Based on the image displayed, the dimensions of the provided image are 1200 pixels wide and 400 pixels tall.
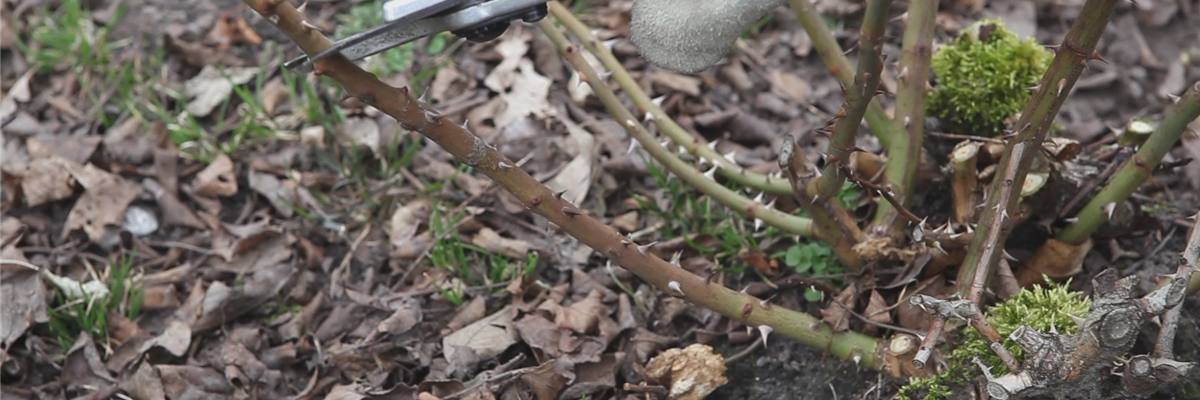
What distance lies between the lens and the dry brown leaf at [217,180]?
312cm

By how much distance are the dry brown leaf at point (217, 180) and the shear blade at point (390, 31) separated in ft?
5.33

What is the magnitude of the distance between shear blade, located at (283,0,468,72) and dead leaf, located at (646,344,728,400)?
106 cm

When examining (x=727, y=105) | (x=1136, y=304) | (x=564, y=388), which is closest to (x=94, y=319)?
(x=564, y=388)

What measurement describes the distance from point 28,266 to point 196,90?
0.86m

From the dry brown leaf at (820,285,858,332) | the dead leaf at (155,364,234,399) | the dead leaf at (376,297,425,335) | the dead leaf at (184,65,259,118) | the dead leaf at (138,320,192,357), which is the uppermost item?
the dry brown leaf at (820,285,858,332)

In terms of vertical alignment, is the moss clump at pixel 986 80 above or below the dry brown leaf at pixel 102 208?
above

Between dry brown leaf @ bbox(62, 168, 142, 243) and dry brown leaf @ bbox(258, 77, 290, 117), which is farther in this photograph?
dry brown leaf @ bbox(258, 77, 290, 117)

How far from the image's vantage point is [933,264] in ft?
7.27

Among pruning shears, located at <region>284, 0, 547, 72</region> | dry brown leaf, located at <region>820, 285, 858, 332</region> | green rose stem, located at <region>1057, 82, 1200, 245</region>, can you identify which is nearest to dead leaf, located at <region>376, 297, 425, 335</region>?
dry brown leaf, located at <region>820, 285, 858, 332</region>

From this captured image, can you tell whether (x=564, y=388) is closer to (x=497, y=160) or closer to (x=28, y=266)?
(x=497, y=160)

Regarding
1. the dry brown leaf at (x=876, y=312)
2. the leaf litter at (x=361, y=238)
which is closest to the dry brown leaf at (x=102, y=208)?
the leaf litter at (x=361, y=238)

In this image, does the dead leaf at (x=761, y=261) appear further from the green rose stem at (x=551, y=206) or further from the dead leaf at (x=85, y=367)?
the dead leaf at (x=85, y=367)

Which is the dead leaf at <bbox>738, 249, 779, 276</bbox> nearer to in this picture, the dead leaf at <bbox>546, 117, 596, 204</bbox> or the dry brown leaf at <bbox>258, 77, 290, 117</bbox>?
the dead leaf at <bbox>546, 117, 596, 204</bbox>

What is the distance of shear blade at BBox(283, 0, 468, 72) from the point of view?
150cm
